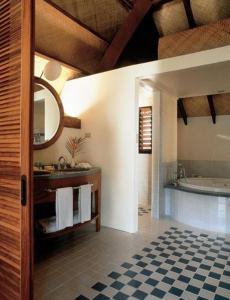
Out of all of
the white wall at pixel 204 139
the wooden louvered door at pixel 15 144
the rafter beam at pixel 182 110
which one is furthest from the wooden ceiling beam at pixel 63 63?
the white wall at pixel 204 139

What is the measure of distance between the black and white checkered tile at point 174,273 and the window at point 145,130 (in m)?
2.23

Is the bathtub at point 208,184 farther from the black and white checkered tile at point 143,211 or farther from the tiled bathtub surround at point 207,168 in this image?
the black and white checkered tile at point 143,211

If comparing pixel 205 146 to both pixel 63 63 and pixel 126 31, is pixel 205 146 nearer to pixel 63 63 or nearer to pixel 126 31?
pixel 126 31

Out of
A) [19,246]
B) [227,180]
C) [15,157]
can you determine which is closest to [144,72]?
[15,157]

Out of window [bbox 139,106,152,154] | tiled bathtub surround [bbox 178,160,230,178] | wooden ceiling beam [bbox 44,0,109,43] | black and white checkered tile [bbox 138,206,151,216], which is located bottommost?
black and white checkered tile [bbox 138,206,151,216]

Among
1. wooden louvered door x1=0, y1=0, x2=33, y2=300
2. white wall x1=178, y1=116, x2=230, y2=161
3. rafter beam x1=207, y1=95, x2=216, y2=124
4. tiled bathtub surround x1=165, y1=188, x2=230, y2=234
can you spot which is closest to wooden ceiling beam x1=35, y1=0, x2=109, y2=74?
wooden louvered door x1=0, y1=0, x2=33, y2=300

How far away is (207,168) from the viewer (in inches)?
199

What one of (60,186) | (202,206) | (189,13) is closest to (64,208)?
(60,186)

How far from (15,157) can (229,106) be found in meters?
4.51

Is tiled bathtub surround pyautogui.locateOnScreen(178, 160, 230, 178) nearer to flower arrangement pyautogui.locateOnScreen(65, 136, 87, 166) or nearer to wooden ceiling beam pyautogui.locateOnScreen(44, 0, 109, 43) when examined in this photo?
flower arrangement pyautogui.locateOnScreen(65, 136, 87, 166)

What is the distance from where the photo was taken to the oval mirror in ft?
10.1

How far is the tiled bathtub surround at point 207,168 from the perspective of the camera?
15.8 ft

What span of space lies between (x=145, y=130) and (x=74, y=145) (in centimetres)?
176

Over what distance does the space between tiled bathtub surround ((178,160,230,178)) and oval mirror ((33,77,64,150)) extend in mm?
3225
